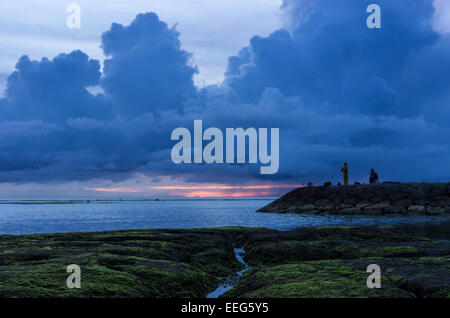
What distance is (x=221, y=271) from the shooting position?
47.6 feet

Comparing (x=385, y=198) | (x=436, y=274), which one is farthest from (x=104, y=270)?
(x=385, y=198)

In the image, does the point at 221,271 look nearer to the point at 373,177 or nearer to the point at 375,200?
the point at 375,200

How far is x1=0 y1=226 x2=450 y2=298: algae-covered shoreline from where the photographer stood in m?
8.91

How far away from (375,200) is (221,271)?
4854cm

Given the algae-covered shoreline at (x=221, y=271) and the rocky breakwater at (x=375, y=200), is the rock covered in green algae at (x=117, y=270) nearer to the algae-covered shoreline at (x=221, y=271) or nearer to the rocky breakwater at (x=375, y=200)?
the algae-covered shoreline at (x=221, y=271)

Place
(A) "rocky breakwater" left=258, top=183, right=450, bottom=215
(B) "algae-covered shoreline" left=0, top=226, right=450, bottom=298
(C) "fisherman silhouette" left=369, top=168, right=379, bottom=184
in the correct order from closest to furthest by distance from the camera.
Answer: (B) "algae-covered shoreline" left=0, top=226, right=450, bottom=298
(A) "rocky breakwater" left=258, top=183, right=450, bottom=215
(C) "fisherman silhouette" left=369, top=168, right=379, bottom=184

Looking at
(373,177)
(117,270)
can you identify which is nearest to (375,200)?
(373,177)

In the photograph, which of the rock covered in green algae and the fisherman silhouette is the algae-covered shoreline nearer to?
the rock covered in green algae

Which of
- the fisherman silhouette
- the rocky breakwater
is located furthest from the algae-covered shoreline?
the fisherman silhouette

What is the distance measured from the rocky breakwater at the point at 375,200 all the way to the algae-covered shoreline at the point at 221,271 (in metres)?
37.6

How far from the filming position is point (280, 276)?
11.1 m

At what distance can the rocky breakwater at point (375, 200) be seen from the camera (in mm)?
51594

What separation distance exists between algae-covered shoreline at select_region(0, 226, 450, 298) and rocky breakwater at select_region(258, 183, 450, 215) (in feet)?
123
